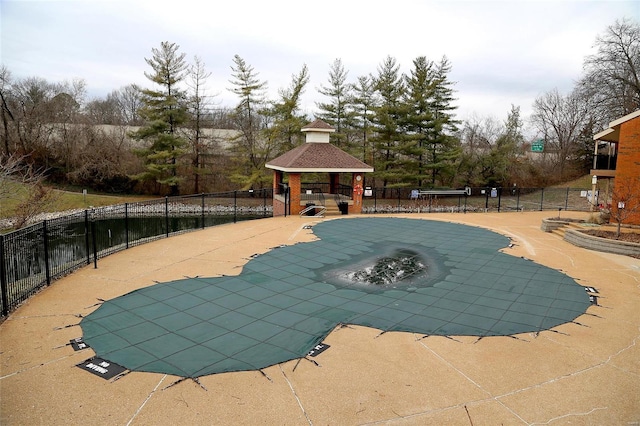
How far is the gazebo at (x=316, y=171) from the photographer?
2158cm

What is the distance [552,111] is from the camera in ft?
149

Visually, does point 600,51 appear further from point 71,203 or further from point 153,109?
point 71,203

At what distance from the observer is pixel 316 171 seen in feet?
72.3

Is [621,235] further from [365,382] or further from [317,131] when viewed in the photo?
[317,131]

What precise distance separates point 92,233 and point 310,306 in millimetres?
7071

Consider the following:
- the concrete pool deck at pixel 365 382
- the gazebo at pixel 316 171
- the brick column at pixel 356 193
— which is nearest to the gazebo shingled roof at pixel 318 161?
the gazebo at pixel 316 171

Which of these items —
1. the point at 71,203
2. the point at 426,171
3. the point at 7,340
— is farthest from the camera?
the point at 426,171

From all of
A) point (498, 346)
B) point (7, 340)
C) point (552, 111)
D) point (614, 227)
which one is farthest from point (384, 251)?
point (552, 111)

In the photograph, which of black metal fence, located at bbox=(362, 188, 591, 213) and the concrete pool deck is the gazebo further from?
the concrete pool deck

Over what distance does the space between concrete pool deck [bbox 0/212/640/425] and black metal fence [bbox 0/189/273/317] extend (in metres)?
1.01

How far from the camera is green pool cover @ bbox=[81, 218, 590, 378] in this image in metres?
6.16

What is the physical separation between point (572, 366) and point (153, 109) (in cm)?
3474

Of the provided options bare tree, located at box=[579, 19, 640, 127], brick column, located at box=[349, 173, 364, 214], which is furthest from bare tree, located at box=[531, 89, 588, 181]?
brick column, located at box=[349, 173, 364, 214]

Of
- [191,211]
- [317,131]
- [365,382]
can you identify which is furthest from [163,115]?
[365,382]
